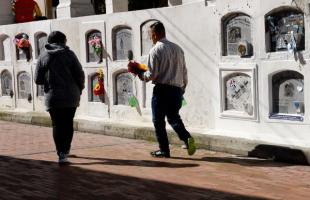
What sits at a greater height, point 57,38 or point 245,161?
point 57,38

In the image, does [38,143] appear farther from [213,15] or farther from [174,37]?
[213,15]

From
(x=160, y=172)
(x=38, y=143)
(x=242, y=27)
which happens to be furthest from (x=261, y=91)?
(x=38, y=143)

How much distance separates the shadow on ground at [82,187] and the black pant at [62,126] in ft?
1.20

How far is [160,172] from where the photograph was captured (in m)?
7.22

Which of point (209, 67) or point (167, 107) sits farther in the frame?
point (209, 67)

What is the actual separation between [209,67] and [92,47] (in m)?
3.03

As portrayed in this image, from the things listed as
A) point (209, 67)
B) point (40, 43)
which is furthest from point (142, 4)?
point (209, 67)

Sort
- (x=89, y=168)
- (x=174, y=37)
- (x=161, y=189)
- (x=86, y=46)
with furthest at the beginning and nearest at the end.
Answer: (x=86, y=46) → (x=174, y=37) → (x=89, y=168) → (x=161, y=189)

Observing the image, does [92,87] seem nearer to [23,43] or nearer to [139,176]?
[23,43]

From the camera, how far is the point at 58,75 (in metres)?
7.80

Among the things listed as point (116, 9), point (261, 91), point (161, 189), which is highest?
point (116, 9)

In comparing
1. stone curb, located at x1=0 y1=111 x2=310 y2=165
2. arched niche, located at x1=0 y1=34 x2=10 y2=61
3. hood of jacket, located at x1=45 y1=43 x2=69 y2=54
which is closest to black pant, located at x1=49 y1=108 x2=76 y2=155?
hood of jacket, located at x1=45 y1=43 x2=69 y2=54

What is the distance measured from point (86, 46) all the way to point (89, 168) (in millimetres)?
4063

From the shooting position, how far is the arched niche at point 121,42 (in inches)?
406
